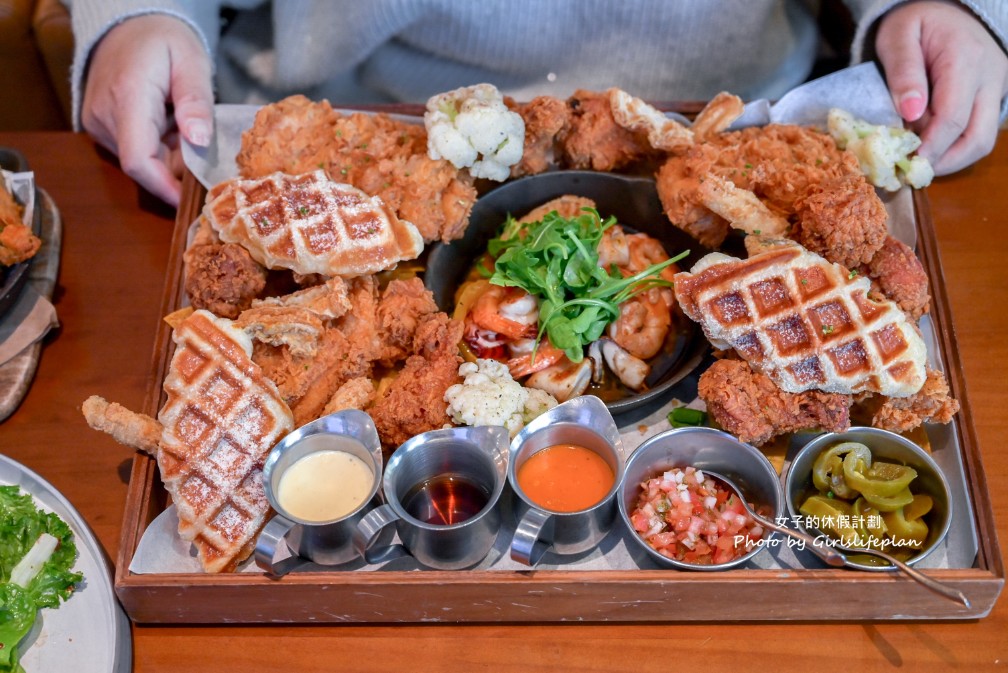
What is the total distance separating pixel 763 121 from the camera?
2861 mm

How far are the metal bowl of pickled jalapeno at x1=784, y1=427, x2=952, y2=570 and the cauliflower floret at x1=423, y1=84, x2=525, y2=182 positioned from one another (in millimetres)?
1259

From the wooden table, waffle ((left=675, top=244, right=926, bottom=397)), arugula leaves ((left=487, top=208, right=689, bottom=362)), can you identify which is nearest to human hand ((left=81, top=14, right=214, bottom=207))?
the wooden table

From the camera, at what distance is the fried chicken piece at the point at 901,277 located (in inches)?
90.6

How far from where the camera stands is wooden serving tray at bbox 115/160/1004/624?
6.37 ft

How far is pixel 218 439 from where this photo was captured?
214cm

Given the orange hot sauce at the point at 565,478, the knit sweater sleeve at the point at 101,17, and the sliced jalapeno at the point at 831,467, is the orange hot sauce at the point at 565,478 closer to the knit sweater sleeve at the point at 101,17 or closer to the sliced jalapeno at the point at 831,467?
the sliced jalapeno at the point at 831,467

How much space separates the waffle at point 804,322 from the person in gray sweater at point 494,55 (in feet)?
2.84

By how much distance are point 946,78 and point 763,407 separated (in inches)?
56.6

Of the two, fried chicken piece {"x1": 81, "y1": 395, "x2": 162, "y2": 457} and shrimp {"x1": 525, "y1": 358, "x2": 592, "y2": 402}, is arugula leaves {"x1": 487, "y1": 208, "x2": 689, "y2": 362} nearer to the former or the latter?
shrimp {"x1": 525, "y1": 358, "x2": 592, "y2": 402}

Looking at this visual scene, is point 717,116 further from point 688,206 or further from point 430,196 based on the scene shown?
point 430,196

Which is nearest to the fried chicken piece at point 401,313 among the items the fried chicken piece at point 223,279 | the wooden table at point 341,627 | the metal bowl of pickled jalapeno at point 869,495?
the fried chicken piece at point 223,279

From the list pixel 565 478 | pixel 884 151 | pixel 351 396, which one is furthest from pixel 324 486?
pixel 884 151

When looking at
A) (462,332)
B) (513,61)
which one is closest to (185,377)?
(462,332)

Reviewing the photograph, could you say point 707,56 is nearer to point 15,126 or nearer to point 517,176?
point 517,176
